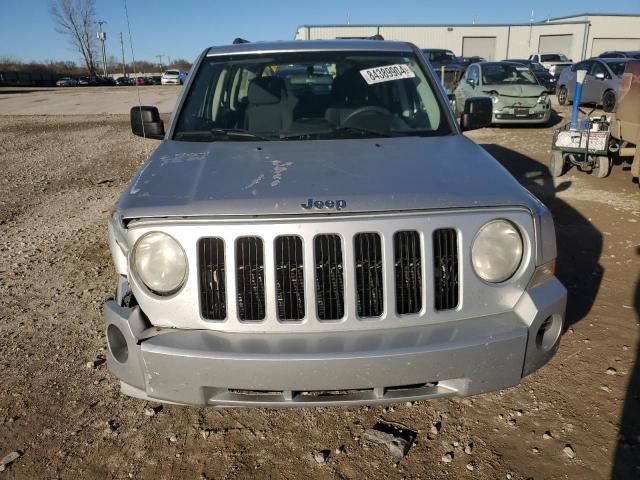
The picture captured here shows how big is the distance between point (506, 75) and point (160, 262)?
13446 mm

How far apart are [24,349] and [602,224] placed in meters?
5.71

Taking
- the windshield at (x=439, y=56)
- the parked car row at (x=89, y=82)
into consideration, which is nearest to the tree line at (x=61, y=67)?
the parked car row at (x=89, y=82)

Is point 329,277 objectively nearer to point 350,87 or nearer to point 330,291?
point 330,291

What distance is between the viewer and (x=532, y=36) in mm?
46250

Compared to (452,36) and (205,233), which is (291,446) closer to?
(205,233)

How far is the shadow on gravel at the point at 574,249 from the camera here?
152 inches

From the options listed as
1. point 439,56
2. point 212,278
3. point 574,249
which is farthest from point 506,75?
point 212,278

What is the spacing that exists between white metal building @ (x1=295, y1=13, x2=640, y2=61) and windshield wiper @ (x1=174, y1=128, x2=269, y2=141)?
44.7 m

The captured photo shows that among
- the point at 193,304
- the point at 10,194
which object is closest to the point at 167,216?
the point at 193,304

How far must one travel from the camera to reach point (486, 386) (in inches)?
83.0

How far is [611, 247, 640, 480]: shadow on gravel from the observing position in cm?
226

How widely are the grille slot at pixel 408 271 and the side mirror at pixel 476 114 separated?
192 cm

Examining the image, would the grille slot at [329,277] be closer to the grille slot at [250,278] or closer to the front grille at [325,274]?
the front grille at [325,274]

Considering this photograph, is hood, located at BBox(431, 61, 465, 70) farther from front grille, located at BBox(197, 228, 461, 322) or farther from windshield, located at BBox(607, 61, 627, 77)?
front grille, located at BBox(197, 228, 461, 322)
